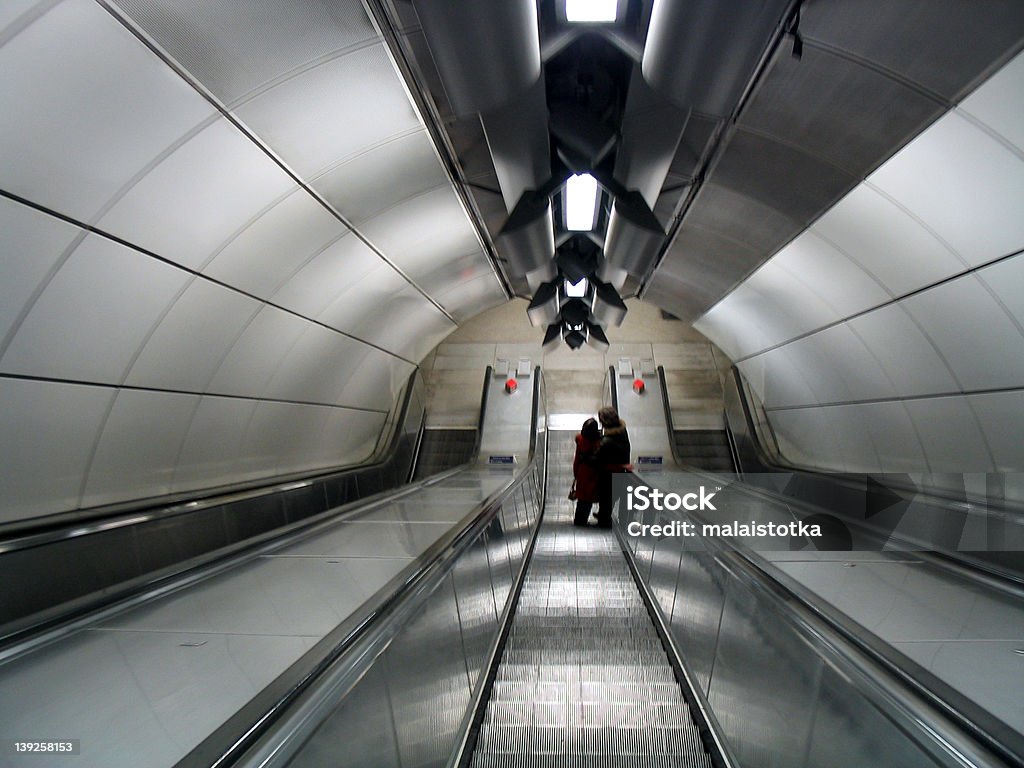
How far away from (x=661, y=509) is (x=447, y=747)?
353 cm

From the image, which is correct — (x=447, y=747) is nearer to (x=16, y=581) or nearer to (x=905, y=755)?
(x=905, y=755)

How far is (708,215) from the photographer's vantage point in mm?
7270

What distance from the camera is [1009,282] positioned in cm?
474

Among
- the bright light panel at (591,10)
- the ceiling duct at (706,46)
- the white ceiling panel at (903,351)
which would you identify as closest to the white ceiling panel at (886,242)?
the white ceiling panel at (903,351)

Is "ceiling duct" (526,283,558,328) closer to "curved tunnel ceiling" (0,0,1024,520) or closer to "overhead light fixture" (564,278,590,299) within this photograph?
"overhead light fixture" (564,278,590,299)

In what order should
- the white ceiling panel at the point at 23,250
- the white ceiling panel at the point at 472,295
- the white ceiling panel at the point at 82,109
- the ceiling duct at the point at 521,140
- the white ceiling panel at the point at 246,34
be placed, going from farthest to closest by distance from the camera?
the white ceiling panel at the point at 472,295 → the ceiling duct at the point at 521,140 → the white ceiling panel at the point at 23,250 → the white ceiling panel at the point at 246,34 → the white ceiling panel at the point at 82,109

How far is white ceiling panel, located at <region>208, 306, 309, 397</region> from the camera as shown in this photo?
6637mm

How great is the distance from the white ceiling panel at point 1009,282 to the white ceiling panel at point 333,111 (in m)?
4.65

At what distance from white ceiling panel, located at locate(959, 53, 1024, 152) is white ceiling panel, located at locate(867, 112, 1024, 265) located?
112mm

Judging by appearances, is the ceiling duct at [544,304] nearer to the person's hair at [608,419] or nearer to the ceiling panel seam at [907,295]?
the person's hair at [608,419]

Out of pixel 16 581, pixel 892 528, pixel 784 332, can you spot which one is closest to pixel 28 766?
pixel 16 581

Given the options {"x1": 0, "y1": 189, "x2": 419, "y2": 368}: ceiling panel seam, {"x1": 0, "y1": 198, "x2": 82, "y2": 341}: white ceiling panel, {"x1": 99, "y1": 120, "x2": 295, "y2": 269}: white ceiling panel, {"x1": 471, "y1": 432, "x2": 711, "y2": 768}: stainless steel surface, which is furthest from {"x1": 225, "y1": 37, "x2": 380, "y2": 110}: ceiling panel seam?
{"x1": 471, "y1": 432, "x2": 711, "y2": 768}: stainless steel surface

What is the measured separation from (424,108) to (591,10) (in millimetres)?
1550

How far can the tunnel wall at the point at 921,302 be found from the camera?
4191 millimetres
